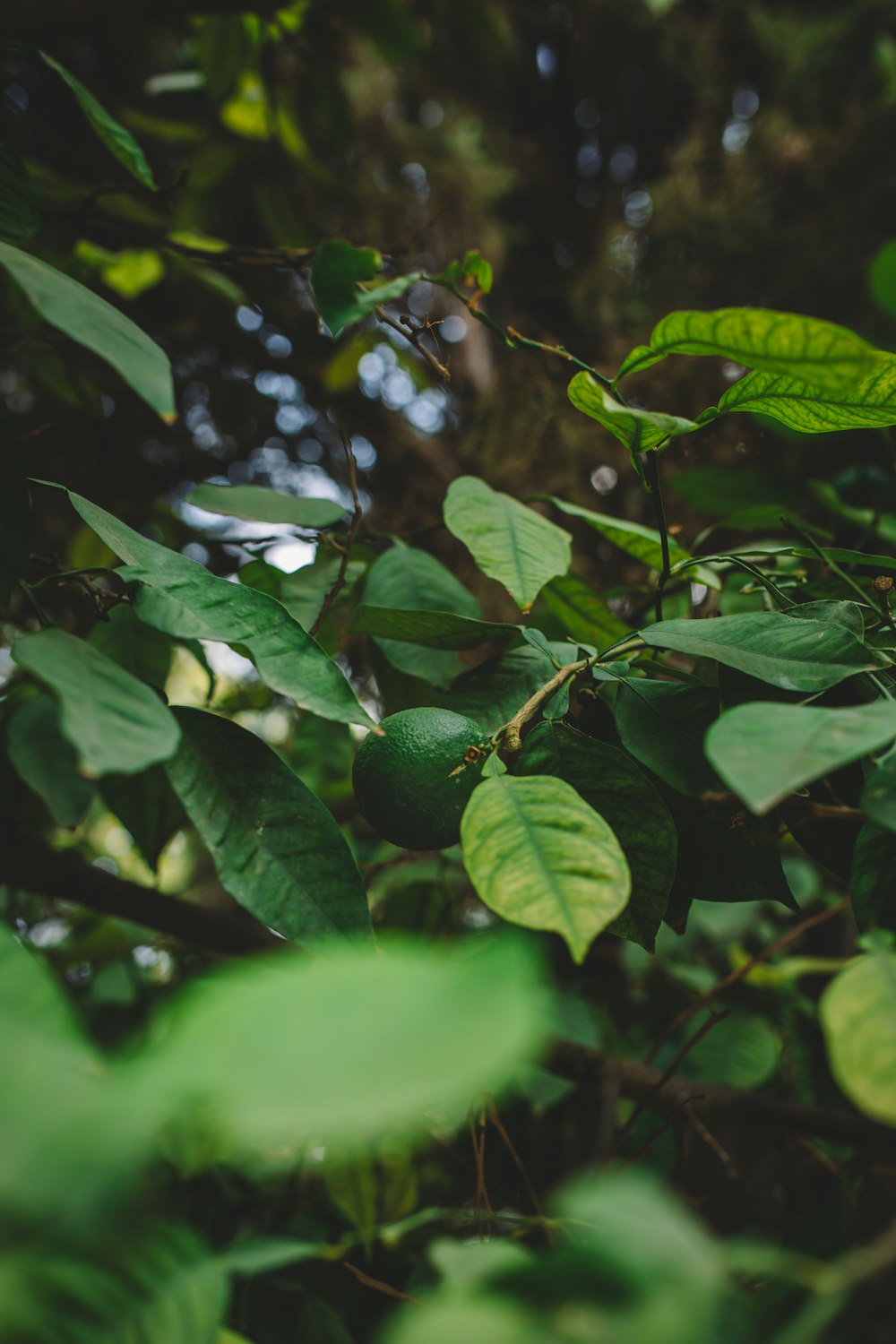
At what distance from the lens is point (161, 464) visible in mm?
1537

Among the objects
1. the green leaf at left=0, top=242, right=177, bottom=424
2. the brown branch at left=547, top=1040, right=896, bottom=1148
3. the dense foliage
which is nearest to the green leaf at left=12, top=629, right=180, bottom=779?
the dense foliage

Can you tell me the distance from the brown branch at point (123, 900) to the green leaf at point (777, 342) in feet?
1.96

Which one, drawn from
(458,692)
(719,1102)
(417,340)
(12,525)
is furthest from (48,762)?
(719,1102)

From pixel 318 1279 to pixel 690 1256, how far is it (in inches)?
23.5

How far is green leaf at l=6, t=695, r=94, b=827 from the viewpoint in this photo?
19.3 inches

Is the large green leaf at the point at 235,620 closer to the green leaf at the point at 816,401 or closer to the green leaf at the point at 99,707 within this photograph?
the green leaf at the point at 99,707

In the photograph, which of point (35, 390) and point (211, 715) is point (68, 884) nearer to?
point (211, 715)

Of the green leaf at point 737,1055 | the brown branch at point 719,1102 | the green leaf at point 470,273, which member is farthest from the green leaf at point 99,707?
the green leaf at point 737,1055

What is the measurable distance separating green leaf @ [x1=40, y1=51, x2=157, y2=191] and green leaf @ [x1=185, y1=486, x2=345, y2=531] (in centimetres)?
26

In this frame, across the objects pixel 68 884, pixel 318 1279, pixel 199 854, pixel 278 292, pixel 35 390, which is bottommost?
pixel 199 854

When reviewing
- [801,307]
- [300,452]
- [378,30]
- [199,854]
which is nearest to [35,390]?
[300,452]

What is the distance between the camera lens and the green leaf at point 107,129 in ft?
1.96

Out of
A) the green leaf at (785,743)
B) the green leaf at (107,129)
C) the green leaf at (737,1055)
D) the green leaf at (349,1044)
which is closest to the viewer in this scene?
the green leaf at (349,1044)

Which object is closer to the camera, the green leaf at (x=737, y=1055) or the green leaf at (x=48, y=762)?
the green leaf at (x=48, y=762)
